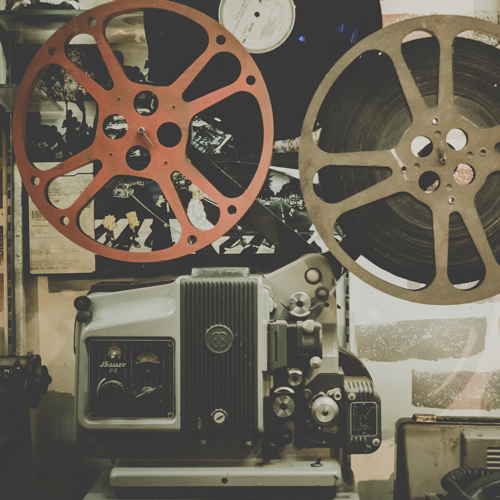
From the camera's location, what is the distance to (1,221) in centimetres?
196

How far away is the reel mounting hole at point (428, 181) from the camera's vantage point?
1.31 metres

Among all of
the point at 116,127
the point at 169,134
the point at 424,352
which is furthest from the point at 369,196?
the point at 116,127

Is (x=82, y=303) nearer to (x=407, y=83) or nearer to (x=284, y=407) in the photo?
(x=284, y=407)

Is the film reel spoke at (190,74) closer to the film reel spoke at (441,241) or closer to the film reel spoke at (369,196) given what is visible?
the film reel spoke at (369,196)

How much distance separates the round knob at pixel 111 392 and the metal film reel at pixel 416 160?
71cm

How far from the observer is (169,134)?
53.6 inches

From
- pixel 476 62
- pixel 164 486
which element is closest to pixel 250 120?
pixel 476 62

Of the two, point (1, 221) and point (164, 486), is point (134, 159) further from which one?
→ point (164, 486)

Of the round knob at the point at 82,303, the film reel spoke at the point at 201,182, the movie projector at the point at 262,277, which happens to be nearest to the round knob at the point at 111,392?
the movie projector at the point at 262,277

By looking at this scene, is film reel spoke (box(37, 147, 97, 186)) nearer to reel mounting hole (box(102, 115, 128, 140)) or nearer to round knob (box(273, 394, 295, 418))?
reel mounting hole (box(102, 115, 128, 140))

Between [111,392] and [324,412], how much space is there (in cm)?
61

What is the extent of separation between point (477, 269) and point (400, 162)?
37cm

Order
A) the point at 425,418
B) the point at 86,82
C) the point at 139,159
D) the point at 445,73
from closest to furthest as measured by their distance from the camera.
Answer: the point at 445,73
the point at 86,82
the point at 425,418
the point at 139,159

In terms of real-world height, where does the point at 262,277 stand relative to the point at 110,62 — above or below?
below
